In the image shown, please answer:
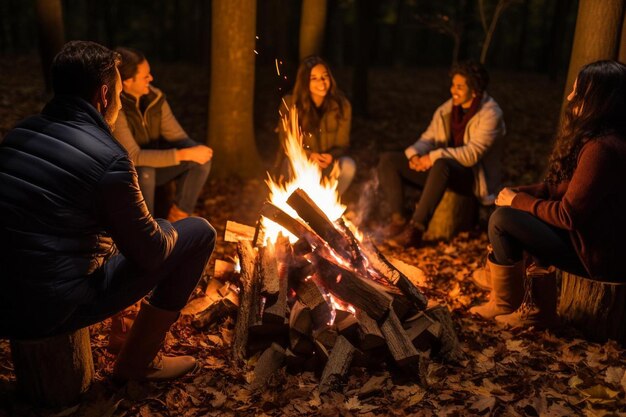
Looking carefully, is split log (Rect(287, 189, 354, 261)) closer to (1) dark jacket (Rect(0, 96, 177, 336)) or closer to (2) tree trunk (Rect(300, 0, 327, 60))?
(1) dark jacket (Rect(0, 96, 177, 336))

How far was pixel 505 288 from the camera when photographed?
462 centimetres

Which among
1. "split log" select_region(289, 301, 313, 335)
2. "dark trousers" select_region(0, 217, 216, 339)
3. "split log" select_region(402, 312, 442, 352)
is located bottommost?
"split log" select_region(402, 312, 442, 352)

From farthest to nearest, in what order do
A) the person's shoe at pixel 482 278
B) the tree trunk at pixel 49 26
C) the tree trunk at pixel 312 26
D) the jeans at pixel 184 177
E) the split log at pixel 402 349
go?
the tree trunk at pixel 49 26
the tree trunk at pixel 312 26
the jeans at pixel 184 177
the person's shoe at pixel 482 278
the split log at pixel 402 349

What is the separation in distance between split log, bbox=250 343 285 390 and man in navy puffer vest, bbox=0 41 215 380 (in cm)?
102

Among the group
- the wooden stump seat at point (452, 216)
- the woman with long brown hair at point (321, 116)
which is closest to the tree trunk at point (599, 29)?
the wooden stump seat at point (452, 216)

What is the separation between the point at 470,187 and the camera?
644 centimetres

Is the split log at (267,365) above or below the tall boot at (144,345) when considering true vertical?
below

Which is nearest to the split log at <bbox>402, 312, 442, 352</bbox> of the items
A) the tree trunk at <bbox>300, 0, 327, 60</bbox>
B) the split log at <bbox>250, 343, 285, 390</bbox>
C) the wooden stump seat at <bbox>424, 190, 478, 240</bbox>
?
the split log at <bbox>250, 343, 285, 390</bbox>

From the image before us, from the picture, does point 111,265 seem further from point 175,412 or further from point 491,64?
point 491,64

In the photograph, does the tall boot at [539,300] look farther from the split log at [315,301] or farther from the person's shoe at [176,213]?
the person's shoe at [176,213]

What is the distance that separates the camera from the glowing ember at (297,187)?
500 centimetres

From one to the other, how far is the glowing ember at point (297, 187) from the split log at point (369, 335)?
3.75 feet

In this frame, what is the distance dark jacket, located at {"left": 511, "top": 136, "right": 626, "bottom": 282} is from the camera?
3891 mm

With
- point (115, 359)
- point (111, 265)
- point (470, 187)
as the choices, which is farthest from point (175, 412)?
point (470, 187)
